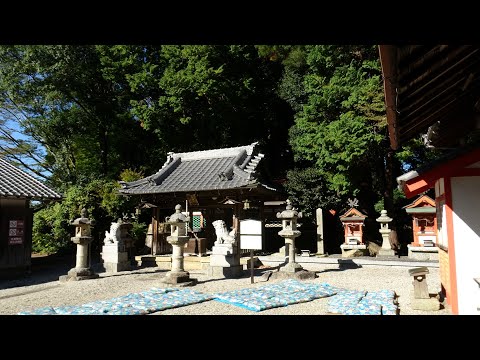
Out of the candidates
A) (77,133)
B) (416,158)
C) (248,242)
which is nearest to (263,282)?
(248,242)

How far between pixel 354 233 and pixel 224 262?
7.91 m

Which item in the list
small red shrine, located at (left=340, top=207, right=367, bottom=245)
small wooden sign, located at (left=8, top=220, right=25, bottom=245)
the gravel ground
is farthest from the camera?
small red shrine, located at (left=340, top=207, right=367, bottom=245)

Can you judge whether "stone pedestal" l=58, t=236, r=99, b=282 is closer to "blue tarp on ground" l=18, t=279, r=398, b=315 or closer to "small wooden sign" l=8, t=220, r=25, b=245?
"small wooden sign" l=8, t=220, r=25, b=245

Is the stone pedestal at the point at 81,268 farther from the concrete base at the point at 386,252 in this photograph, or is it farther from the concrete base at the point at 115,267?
the concrete base at the point at 386,252

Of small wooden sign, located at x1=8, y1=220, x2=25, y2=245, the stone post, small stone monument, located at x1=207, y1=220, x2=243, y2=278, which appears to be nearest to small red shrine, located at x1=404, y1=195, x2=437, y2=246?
the stone post

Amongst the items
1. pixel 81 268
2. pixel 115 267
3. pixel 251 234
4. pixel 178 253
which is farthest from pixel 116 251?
pixel 251 234

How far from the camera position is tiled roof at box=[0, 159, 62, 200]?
11719 mm

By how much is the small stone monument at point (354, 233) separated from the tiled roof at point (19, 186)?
12.6m

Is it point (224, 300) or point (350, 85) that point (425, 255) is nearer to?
point (350, 85)

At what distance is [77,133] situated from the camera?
77.2 feet

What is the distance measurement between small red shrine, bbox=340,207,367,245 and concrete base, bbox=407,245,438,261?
7.77 feet

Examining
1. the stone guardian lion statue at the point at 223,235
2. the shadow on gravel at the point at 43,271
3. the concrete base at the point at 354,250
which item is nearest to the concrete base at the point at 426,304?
the stone guardian lion statue at the point at 223,235

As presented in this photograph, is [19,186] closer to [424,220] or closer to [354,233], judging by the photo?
[354,233]
